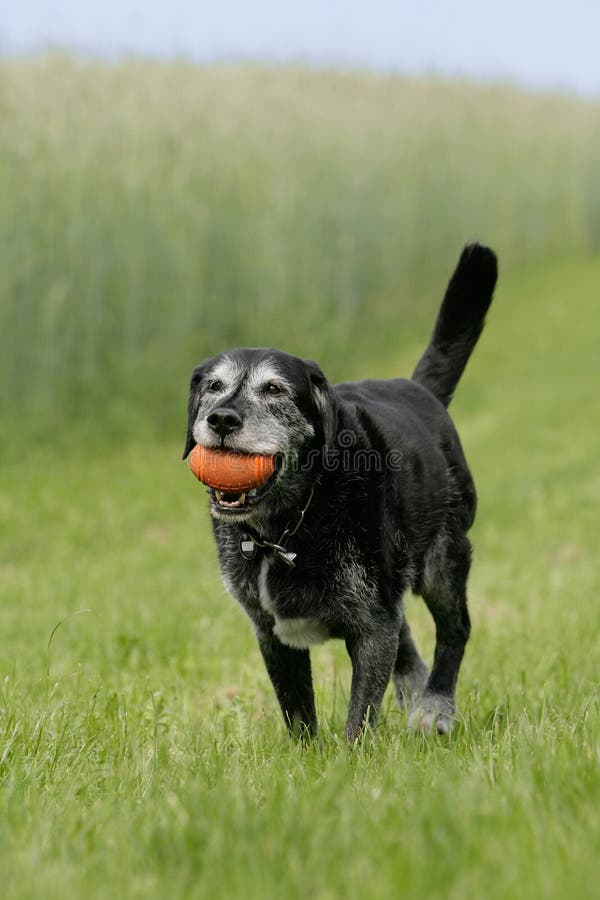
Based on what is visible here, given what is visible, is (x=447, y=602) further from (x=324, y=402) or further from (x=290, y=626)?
(x=324, y=402)

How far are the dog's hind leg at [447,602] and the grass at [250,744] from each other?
0.19 metres

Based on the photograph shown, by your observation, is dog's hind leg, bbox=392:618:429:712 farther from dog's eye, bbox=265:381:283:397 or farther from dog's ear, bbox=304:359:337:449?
dog's eye, bbox=265:381:283:397

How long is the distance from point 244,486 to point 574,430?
9.95m

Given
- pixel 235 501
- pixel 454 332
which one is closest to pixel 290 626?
pixel 235 501

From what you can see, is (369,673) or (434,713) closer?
(369,673)

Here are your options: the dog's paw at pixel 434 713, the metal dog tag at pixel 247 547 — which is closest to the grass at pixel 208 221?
the dog's paw at pixel 434 713

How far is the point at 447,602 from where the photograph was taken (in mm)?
4383

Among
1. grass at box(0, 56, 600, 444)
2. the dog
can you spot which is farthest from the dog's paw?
grass at box(0, 56, 600, 444)

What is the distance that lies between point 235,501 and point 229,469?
0.11 m

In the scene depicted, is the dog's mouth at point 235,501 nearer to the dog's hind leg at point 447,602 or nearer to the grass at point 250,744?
the grass at point 250,744

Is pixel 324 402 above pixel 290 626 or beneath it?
above

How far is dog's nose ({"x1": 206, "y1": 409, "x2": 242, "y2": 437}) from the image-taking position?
3.35 metres

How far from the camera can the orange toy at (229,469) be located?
335 centimetres

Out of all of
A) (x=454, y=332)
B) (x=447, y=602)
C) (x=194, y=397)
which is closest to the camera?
(x=194, y=397)
